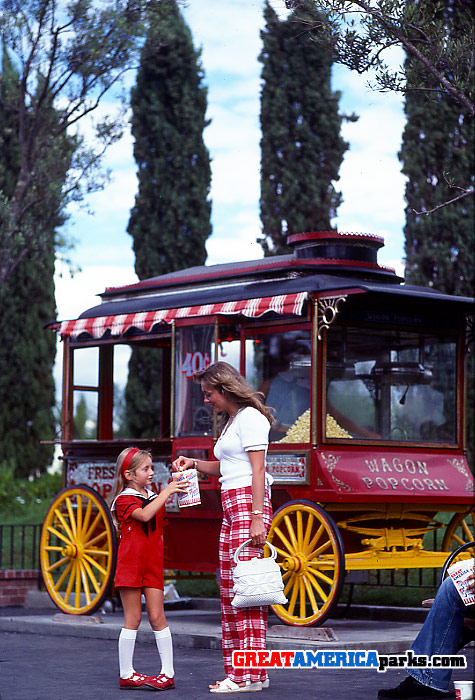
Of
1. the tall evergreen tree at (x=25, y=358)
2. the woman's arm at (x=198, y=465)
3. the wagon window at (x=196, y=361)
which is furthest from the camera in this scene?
the tall evergreen tree at (x=25, y=358)

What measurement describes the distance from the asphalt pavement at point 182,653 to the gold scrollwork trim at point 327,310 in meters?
2.47

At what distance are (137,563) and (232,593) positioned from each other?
755 mm

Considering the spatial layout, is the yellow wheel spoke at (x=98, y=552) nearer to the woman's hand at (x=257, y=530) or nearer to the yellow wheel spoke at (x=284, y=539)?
the yellow wheel spoke at (x=284, y=539)

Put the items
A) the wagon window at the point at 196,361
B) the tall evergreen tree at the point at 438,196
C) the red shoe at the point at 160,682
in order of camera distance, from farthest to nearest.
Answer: the tall evergreen tree at the point at 438,196 < the wagon window at the point at 196,361 < the red shoe at the point at 160,682

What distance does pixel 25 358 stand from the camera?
918 inches

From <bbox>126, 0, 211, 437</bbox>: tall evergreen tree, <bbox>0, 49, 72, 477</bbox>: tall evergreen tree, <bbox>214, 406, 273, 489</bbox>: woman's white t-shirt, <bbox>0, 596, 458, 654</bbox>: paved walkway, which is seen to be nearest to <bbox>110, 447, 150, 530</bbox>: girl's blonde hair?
<bbox>214, 406, 273, 489</bbox>: woman's white t-shirt

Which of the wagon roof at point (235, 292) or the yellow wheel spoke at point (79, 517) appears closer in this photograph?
the wagon roof at point (235, 292)

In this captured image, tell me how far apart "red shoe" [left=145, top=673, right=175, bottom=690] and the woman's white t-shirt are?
131 cm

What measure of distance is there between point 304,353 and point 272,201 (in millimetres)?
12928

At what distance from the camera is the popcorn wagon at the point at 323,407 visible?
33.3 ft

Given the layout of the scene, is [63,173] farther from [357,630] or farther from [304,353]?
[357,630]

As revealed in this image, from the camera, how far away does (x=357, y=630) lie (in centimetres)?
1037

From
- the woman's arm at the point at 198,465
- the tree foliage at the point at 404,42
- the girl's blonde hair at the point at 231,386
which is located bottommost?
the woman's arm at the point at 198,465

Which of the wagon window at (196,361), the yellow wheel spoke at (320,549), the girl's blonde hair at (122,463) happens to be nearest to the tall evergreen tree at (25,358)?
the wagon window at (196,361)
